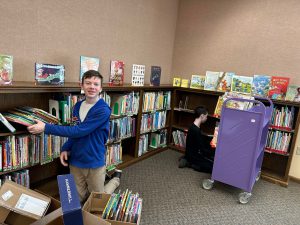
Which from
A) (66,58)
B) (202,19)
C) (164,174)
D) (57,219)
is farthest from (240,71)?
(57,219)

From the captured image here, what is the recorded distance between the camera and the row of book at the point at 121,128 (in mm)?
2900

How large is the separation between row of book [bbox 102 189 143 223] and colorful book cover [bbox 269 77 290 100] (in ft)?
8.37

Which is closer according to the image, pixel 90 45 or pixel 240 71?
pixel 90 45

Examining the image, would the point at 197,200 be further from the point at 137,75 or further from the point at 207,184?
the point at 137,75

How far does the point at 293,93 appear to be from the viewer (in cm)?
311

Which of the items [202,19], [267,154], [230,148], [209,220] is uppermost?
[202,19]

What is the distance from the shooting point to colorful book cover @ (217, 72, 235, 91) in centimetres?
355

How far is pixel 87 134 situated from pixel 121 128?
46.0 inches

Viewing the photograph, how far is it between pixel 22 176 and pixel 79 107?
765 millimetres

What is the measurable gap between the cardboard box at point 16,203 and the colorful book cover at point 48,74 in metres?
0.96

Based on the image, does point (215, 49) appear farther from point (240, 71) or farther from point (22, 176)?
point (22, 176)

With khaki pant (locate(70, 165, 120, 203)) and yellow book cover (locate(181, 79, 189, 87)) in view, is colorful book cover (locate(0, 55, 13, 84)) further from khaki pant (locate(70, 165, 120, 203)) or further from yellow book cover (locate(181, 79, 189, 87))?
yellow book cover (locate(181, 79, 189, 87))

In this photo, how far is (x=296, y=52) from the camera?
127 inches

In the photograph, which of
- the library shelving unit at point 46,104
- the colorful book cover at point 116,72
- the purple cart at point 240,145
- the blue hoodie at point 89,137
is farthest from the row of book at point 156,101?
the blue hoodie at point 89,137
